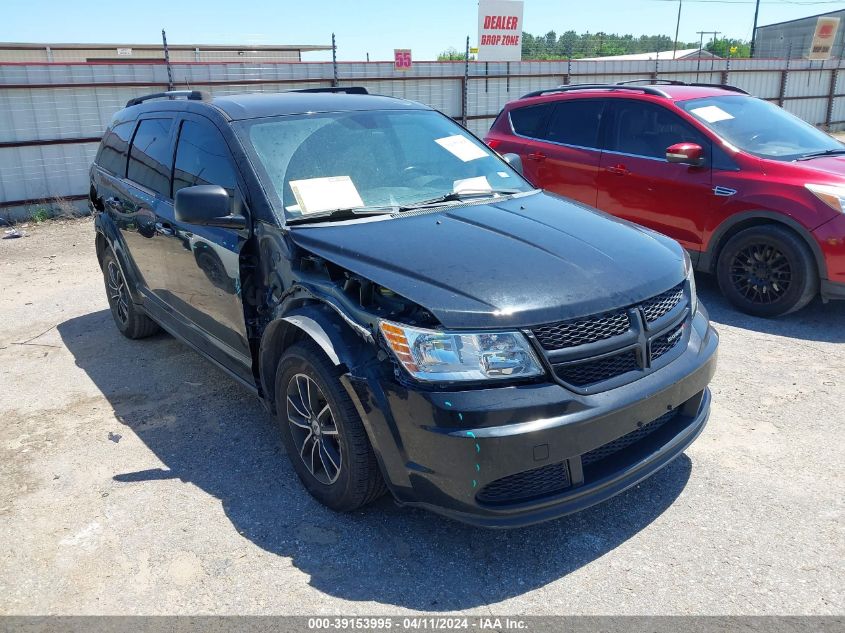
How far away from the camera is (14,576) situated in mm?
2797

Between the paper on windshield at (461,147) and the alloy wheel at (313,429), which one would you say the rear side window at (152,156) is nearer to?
the paper on windshield at (461,147)

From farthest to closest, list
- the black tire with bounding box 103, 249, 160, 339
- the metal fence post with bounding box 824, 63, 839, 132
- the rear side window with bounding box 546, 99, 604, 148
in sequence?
the metal fence post with bounding box 824, 63, 839, 132, the rear side window with bounding box 546, 99, 604, 148, the black tire with bounding box 103, 249, 160, 339

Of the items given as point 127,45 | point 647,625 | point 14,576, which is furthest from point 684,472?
point 127,45

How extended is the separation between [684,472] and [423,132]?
7.64ft

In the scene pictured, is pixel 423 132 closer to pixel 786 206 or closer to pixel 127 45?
pixel 786 206

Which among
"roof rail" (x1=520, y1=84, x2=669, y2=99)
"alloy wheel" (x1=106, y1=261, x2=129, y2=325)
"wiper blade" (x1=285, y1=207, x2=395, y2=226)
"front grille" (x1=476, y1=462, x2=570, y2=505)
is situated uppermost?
"roof rail" (x1=520, y1=84, x2=669, y2=99)

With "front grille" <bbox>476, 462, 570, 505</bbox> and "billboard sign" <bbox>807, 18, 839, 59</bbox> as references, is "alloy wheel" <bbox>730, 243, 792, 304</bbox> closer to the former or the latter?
"front grille" <bbox>476, 462, 570, 505</bbox>

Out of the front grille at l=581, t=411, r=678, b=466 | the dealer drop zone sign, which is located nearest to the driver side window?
the front grille at l=581, t=411, r=678, b=466

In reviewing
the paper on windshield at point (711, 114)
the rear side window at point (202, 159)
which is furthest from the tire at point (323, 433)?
the paper on windshield at point (711, 114)

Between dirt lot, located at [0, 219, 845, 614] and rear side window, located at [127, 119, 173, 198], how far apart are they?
137 cm

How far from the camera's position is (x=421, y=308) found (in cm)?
253

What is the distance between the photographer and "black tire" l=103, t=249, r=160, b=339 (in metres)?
5.20

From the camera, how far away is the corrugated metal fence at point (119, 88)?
1030 centimetres

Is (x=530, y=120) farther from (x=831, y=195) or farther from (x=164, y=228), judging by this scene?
Result: (x=164, y=228)
